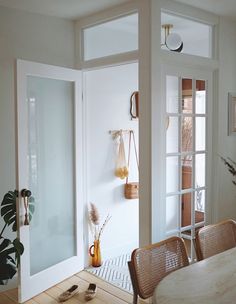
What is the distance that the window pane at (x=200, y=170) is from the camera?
346 centimetres

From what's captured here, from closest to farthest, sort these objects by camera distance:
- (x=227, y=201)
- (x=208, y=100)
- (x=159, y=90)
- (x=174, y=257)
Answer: (x=174, y=257) → (x=159, y=90) → (x=208, y=100) → (x=227, y=201)

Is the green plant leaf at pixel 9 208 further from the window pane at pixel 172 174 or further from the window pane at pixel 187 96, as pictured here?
the window pane at pixel 187 96

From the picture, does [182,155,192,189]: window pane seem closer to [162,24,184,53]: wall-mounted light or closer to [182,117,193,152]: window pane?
[182,117,193,152]: window pane

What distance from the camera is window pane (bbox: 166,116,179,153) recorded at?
10.4 ft

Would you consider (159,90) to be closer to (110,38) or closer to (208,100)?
(208,100)

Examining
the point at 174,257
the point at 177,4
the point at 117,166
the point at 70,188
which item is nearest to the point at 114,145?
the point at 117,166

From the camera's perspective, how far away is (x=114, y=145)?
4117mm

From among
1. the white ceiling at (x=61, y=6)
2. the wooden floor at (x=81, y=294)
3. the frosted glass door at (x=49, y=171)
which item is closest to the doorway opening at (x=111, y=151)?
the frosted glass door at (x=49, y=171)

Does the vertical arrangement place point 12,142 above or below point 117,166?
above

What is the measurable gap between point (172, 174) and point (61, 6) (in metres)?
1.74

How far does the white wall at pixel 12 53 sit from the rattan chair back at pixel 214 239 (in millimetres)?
1850

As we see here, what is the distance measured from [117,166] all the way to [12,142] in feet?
4.23

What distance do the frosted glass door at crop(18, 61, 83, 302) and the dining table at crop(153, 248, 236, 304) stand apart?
1681 millimetres

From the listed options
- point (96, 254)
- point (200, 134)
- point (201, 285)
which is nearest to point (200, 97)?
point (200, 134)
